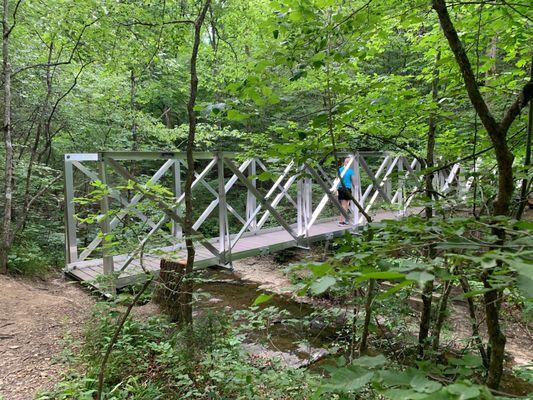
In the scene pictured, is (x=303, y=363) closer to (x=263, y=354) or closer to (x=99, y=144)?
(x=263, y=354)

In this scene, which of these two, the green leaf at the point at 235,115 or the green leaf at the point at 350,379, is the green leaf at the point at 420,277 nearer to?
the green leaf at the point at 350,379

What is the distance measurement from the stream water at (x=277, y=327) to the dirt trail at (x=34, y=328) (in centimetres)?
122

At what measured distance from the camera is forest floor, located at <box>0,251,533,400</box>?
2373 mm

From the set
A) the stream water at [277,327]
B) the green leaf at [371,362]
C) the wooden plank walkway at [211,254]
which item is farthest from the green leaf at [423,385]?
the wooden plank walkway at [211,254]

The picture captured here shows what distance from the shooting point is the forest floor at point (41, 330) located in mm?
2373

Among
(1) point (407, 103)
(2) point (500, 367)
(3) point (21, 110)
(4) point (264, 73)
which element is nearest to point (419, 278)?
(2) point (500, 367)

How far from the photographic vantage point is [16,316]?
3312mm

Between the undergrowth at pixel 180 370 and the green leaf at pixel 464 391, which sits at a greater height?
the green leaf at pixel 464 391

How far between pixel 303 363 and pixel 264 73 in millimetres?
3033

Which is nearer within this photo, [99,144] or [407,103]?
[407,103]

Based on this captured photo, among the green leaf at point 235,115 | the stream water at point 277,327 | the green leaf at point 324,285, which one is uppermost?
the green leaf at point 235,115

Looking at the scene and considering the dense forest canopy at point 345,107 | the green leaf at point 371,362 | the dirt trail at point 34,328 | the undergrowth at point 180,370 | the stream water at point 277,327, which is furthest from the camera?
the stream water at point 277,327

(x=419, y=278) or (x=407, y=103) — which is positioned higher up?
(x=407, y=103)

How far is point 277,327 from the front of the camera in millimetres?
4441
